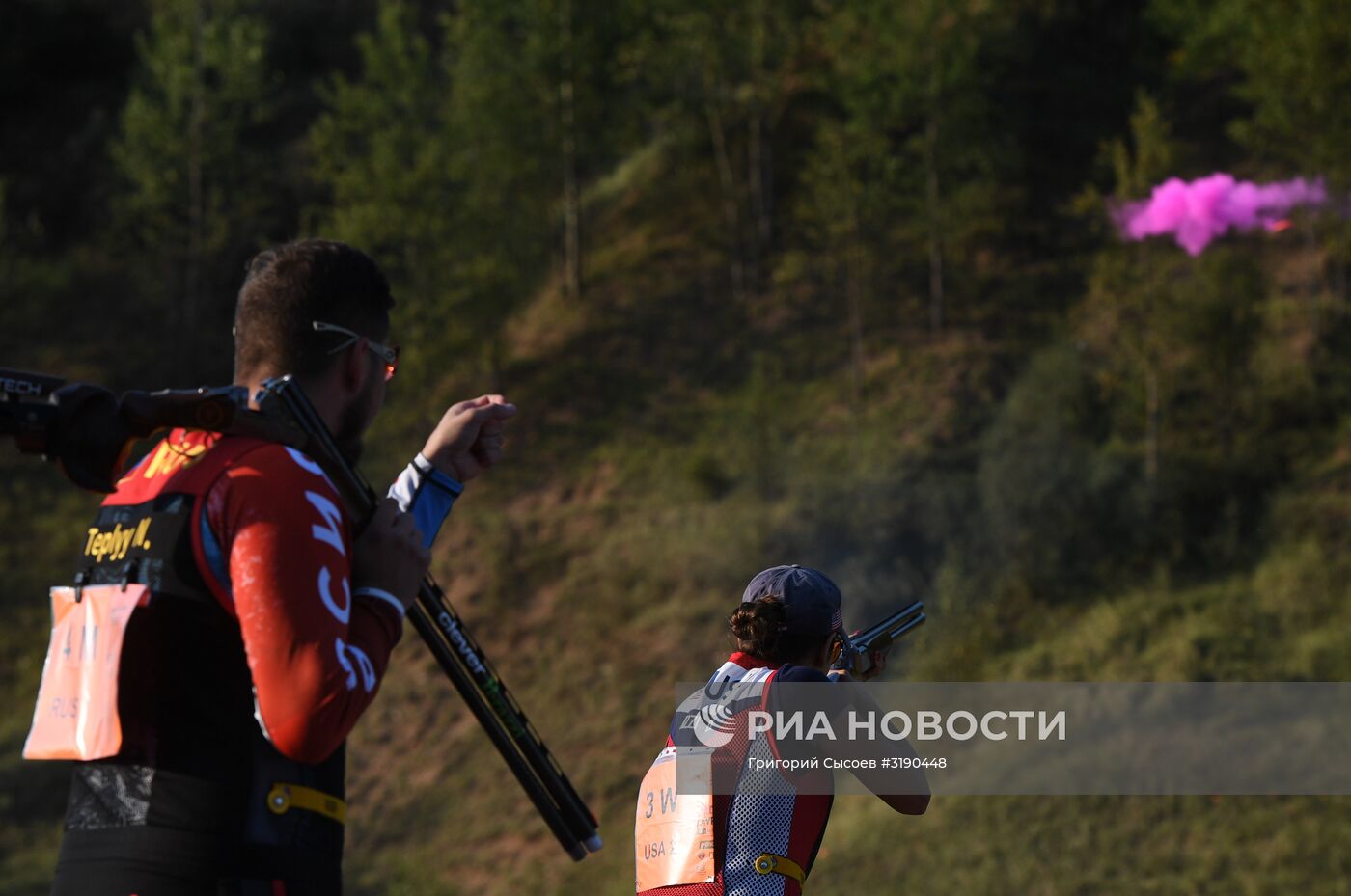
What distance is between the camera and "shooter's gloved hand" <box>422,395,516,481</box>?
140 inches

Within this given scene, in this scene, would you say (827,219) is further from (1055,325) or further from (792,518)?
(792,518)

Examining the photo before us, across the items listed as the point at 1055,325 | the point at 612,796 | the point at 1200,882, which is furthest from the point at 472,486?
the point at 1200,882

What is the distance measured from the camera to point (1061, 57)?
31.8 meters

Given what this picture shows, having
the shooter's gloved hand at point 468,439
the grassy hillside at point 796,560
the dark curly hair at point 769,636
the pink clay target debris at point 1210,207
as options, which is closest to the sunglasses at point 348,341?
the shooter's gloved hand at point 468,439

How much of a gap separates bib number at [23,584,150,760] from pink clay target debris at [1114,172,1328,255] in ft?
74.3

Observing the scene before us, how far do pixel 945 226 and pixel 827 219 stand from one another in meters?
2.69

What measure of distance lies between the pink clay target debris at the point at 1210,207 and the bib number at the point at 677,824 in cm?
2095

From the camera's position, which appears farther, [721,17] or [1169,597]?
[721,17]

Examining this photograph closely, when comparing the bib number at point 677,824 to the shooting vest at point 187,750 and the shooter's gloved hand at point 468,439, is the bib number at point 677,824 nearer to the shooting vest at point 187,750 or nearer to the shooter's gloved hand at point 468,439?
the shooter's gloved hand at point 468,439

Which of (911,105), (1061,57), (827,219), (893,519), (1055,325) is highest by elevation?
(1061,57)

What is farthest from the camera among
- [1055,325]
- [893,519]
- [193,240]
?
[193,240]

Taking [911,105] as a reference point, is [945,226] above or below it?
below

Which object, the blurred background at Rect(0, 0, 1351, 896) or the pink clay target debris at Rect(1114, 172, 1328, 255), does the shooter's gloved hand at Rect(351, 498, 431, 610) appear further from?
the pink clay target debris at Rect(1114, 172, 1328, 255)

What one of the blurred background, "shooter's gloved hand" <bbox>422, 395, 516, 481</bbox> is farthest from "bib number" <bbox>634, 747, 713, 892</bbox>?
the blurred background
